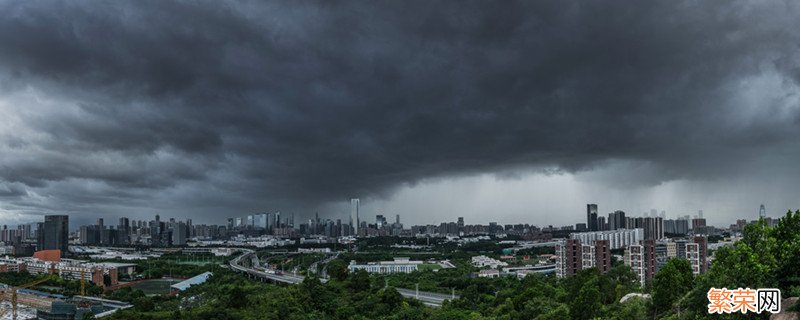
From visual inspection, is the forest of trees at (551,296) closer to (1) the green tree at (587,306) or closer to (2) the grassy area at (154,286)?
(1) the green tree at (587,306)

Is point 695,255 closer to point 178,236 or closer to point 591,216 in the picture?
point 591,216

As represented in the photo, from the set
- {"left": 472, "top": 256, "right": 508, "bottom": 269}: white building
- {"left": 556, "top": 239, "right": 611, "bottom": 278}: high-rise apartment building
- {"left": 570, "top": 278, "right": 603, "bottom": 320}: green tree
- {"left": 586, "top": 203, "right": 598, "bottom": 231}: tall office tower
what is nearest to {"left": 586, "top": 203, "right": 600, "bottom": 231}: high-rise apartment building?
{"left": 586, "top": 203, "right": 598, "bottom": 231}: tall office tower

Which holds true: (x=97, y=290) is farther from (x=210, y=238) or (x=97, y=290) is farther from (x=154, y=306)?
(x=210, y=238)

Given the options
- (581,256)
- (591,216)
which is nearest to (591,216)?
(591,216)

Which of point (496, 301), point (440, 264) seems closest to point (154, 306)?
point (496, 301)

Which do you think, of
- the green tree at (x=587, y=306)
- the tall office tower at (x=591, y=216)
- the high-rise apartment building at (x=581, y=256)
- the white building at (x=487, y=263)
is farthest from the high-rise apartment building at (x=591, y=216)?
the green tree at (x=587, y=306)

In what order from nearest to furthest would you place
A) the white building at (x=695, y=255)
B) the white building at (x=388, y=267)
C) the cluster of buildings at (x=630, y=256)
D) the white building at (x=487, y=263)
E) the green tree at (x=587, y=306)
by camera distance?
1. the green tree at (x=587, y=306)
2. the cluster of buildings at (x=630, y=256)
3. the white building at (x=695, y=255)
4. the white building at (x=487, y=263)
5. the white building at (x=388, y=267)

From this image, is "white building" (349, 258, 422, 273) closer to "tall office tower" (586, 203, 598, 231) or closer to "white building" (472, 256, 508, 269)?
"white building" (472, 256, 508, 269)
